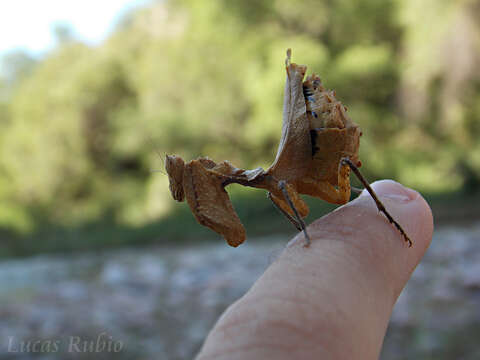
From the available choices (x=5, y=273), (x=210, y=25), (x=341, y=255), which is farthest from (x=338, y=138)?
(x=210, y=25)

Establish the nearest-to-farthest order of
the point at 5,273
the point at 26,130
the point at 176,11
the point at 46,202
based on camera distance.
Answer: the point at 5,273 < the point at 46,202 < the point at 26,130 < the point at 176,11

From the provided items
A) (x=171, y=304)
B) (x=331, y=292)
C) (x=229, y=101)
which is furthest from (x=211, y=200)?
(x=229, y=101)

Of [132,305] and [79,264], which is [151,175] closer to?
[79,264]

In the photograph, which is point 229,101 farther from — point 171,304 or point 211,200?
point 211,200

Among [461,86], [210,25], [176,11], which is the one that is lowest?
[461,86]

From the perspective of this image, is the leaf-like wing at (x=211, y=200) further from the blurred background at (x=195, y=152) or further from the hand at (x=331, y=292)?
the blurred background at (x=195, y=152)
